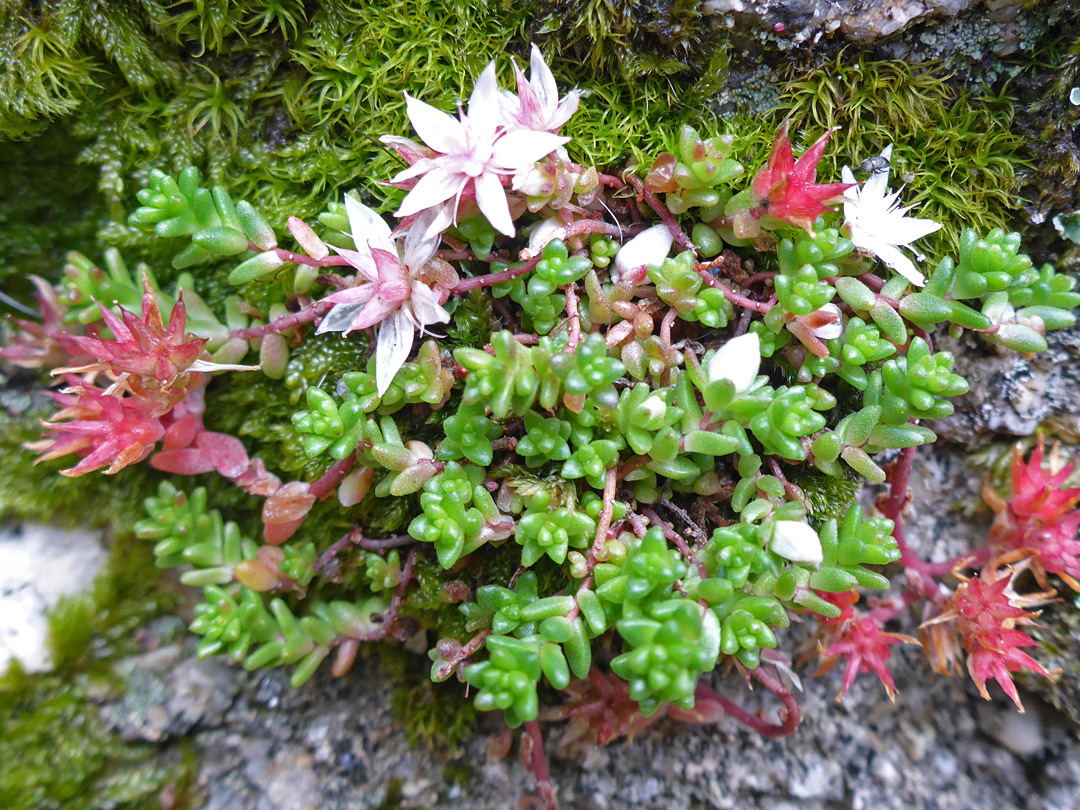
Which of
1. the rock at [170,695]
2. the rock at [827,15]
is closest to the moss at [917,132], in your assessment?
the rock at [827,15]

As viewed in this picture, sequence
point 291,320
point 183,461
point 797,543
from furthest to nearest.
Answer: point 183,461 < point 291,320 < point 797,543

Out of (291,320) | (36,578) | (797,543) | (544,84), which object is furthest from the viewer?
(36,578)

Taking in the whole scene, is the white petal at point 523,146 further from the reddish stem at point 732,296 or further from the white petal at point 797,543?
the white petal at point 797,543

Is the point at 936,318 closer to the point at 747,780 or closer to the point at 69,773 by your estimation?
the point at 747,780

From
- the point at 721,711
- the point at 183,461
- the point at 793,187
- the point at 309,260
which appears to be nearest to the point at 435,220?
the point at 309,260

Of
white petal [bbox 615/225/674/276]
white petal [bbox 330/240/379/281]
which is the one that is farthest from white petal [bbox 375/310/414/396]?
white petal [bbox 615/225/674/276]

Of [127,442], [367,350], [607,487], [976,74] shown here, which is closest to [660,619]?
[607,487]

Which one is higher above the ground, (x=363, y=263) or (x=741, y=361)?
(x=363, y=263)

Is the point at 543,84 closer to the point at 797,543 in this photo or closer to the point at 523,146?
the point at 523,146
